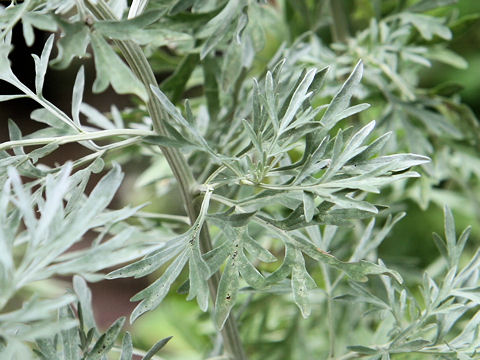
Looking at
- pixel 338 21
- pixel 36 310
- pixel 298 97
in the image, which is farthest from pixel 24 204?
pixel 338 21

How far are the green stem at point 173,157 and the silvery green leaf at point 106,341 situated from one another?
3.2 inches

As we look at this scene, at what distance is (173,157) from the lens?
1.20ft

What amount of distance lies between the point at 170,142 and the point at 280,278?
0.30 ft

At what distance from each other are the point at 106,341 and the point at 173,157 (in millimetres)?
116

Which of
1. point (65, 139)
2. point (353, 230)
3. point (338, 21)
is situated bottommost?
point (353, 230)

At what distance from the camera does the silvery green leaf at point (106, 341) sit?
31 cm

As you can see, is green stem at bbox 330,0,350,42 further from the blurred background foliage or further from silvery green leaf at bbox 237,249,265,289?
silvery green leaf at bbox 237,249,265,289

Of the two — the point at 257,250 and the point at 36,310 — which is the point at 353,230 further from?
the point at 36,310

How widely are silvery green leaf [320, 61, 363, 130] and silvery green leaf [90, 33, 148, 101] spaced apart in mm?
100

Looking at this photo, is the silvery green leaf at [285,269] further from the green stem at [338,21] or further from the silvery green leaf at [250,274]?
the green stem at [338,21]

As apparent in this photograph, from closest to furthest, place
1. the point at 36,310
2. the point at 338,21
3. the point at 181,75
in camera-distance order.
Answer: the point at 36,310 < the point at 181,75 < the point at 338,21

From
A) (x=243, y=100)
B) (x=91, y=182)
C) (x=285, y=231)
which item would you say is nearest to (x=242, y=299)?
(x=243, y=100)

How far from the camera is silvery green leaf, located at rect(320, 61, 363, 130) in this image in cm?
30

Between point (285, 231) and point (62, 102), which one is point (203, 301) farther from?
point (62, 102)
